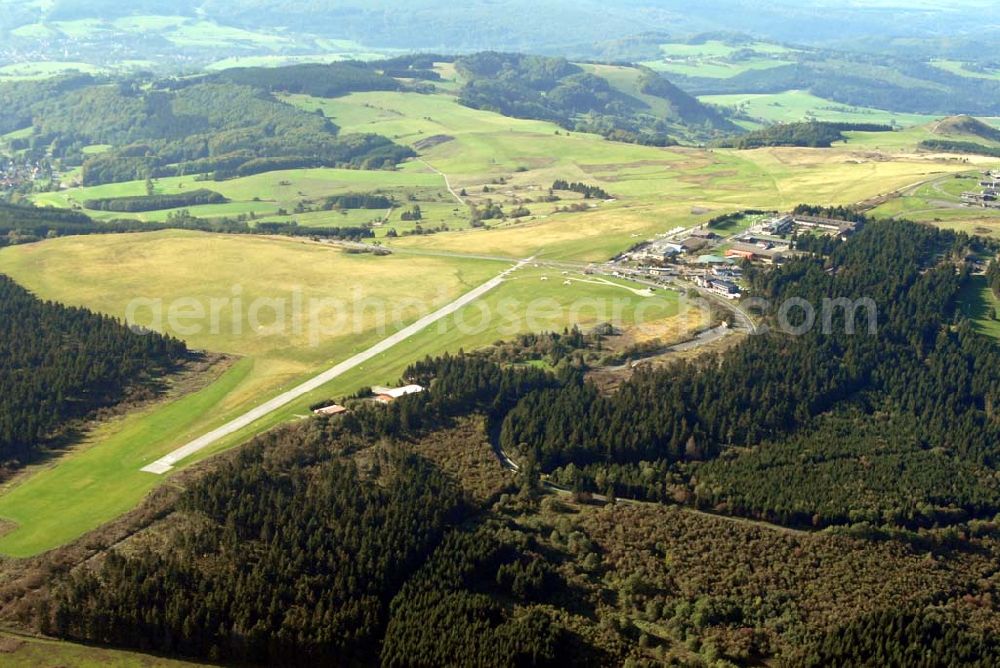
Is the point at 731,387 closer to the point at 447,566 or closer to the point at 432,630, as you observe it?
the point at 447,566

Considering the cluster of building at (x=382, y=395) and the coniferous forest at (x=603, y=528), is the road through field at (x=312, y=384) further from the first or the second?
the coniferous forest at (x=603, y=528)

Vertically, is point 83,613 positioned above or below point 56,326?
below

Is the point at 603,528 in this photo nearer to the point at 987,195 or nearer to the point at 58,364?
the point at 58,364

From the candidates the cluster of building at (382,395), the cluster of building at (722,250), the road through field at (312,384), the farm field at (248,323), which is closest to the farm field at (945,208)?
the cluster of building at (722,250)

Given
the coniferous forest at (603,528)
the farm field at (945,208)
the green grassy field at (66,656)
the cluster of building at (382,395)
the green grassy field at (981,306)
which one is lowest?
the green grassy field at (66,656)

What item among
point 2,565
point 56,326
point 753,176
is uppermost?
point 753,176

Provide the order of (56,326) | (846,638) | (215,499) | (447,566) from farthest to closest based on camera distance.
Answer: (56,326), (215,499), (447,566), (846,638)

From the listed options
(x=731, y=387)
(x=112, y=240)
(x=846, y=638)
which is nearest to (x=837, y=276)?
(x=731, y=387)
